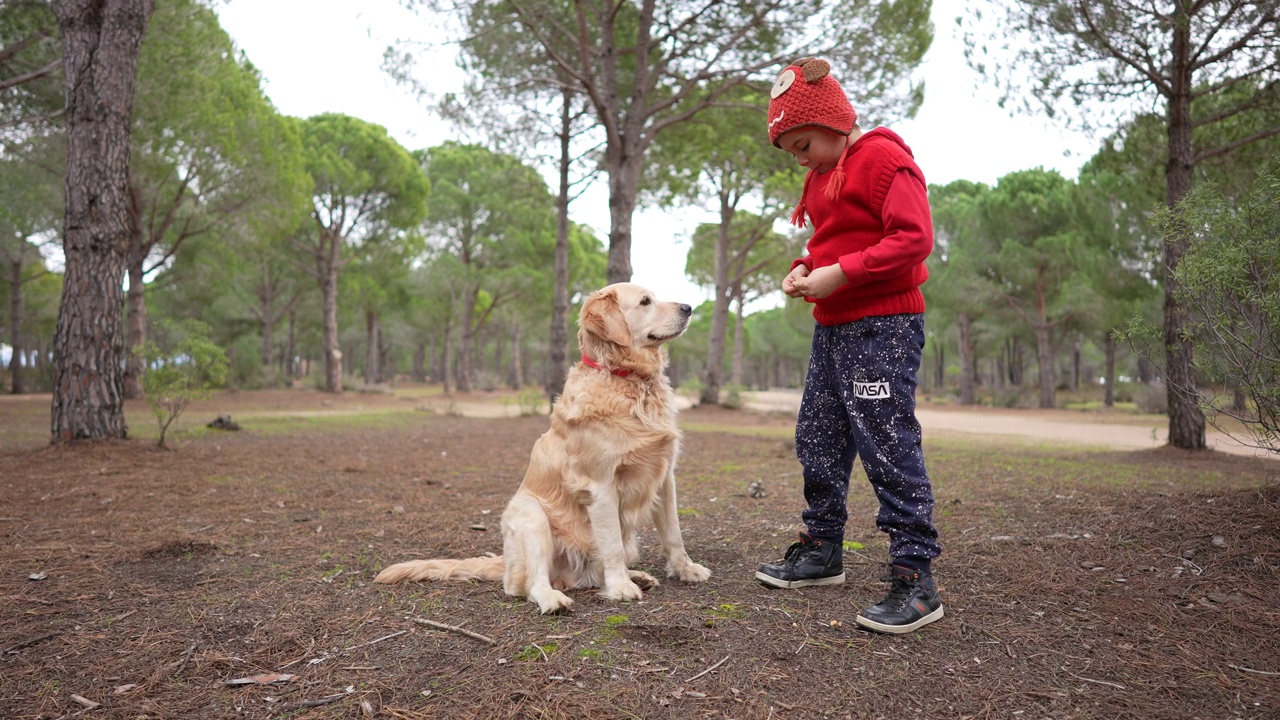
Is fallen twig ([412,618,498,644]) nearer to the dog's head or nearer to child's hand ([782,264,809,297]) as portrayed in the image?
the dog's head

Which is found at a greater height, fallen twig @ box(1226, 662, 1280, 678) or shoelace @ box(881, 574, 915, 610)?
shoelace @ box(881, 574, 915, 610)

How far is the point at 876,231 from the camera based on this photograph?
9.04 feet

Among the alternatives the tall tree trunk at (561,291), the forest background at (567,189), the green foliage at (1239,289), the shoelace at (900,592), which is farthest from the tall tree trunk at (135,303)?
the green foliage at (1239,289)

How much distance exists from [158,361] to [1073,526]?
9.04 metres

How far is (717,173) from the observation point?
19.0 metres

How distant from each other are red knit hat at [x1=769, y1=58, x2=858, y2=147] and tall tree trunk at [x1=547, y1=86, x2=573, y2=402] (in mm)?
11099

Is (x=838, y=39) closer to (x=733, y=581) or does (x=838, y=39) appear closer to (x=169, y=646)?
(x=733, y=581)

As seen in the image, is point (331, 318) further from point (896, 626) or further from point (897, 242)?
point (896, 626)

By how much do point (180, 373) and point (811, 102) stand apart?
7951 millimetres

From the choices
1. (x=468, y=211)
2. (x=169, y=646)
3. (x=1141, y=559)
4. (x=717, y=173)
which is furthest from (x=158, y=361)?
(x=468, y=211)

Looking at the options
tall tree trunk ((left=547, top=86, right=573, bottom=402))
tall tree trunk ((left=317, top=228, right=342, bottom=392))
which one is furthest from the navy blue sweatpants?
tall tree trunk ((left=317, top=228, right=342, bottom=392))

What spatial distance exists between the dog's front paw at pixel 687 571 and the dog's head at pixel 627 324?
104cm

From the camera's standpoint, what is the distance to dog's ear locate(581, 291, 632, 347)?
3256 millimetres

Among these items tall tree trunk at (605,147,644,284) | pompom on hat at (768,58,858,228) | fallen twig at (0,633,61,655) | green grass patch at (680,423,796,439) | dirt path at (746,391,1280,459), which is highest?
tall tree trunk at (605,147,644,284)
